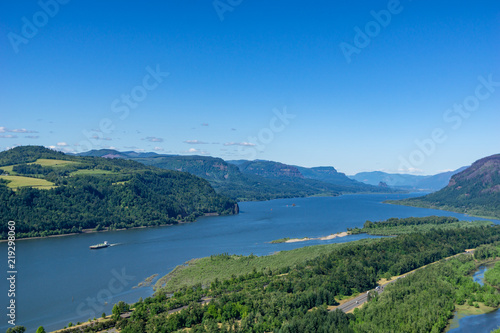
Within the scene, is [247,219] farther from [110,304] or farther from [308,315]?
[308,315]

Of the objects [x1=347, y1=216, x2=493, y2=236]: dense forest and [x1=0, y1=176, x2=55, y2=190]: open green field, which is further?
[x1=0, y1=176, x2=55, y2=190]: open green field

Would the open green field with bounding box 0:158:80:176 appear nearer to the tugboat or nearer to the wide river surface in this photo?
the wide river surface

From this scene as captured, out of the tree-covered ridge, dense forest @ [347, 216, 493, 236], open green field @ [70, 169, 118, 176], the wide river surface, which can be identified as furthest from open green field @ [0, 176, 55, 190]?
dense forest @ [347, 216, 493, 236]

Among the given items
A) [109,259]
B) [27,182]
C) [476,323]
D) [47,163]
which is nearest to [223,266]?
[109,259]

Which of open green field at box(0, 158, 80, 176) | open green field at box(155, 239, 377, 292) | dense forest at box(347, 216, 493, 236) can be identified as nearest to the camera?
open green field at box(155, 239, 377, 292)

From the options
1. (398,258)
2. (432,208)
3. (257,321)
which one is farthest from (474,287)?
(432,208)

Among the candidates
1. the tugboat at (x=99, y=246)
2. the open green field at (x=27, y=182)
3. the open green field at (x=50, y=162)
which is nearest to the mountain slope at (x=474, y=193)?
the tugboat at (x=99, y=246)
